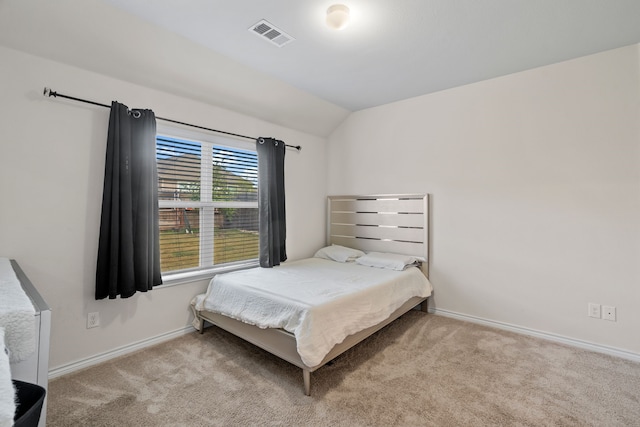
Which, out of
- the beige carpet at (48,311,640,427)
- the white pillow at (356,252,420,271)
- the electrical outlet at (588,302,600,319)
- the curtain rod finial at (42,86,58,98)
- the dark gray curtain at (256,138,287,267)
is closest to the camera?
the beige carpet at (48,311,640,427)

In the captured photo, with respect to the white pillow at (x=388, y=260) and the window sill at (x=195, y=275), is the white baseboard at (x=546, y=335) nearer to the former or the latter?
the white pillow at (x=388, y=260)

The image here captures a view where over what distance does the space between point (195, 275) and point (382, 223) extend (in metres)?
2.18

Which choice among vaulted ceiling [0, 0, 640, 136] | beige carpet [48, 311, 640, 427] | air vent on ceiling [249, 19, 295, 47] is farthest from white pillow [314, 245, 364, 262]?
air vent on ceiling [249, 19, 295, 47]

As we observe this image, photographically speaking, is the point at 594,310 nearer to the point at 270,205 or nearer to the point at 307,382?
the point at 307,382

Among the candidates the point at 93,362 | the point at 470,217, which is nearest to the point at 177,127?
the point at 93,362

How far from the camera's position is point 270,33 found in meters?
2.19

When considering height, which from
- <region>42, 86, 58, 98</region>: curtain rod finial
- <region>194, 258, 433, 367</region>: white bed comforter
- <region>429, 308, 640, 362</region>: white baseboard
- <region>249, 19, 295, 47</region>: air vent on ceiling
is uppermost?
<region>249, 19, 295, 47</region>: air vent on ceiling

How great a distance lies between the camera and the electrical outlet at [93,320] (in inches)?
87.5

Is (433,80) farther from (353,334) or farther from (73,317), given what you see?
(73,317)

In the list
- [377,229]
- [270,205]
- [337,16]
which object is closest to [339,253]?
[377,229]

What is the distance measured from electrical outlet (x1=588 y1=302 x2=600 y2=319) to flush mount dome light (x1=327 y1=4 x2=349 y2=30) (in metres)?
2.93

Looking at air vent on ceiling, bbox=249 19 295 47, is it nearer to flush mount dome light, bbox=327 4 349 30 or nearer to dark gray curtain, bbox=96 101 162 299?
flush mount dome light, bbox=327 4 349 30

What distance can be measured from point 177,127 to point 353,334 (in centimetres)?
230

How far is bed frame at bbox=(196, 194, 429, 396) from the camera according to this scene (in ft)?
8.36
